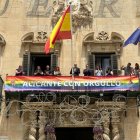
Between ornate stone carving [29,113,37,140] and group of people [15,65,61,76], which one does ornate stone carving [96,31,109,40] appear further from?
ornate stone carving [29,113,37,140]

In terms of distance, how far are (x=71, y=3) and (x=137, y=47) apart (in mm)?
5070

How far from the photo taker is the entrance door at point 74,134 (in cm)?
2805

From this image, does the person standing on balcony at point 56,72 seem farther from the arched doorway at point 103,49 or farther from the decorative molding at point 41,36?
the decorative molding at point 41,36

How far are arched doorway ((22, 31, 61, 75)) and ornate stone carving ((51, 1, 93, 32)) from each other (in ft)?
4.84

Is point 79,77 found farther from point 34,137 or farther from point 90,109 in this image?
point 34,137

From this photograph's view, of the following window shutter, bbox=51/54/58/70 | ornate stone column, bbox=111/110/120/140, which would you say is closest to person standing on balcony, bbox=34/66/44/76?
window shutter, bbox=51/54/58/70

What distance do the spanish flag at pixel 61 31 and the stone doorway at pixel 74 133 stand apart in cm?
494

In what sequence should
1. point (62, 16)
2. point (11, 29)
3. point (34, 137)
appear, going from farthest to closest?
point (11, 29), point (62, 16), point (34, 137)

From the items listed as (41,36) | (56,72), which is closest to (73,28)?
(41,36)

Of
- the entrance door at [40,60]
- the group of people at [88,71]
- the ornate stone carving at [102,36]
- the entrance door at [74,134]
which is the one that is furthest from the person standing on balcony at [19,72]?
the ornate stone carving at [102,36]

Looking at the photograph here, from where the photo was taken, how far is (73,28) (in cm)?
2961

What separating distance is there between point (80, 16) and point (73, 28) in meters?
0.97

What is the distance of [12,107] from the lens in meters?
27.2

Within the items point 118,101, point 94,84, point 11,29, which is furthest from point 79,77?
point 11,29
